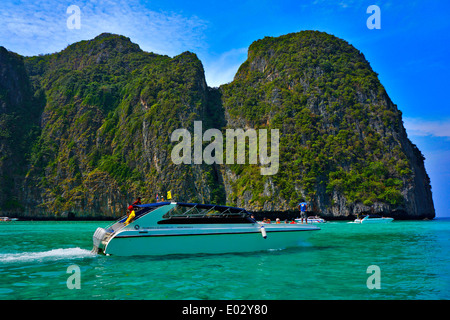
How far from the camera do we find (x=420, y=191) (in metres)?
85.7

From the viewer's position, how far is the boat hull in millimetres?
12812

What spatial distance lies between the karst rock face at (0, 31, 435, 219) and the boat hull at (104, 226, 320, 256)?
6684cm

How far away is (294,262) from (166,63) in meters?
117

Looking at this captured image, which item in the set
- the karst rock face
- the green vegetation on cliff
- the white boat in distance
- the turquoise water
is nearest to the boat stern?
the white boat in distance

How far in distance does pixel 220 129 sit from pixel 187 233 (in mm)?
96388

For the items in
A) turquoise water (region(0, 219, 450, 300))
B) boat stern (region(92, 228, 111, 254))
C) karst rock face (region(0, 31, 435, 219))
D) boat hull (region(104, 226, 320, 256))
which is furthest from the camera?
karst rock face (region(0, 31, 435, 219))

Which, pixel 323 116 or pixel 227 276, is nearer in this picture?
pixel 227 276

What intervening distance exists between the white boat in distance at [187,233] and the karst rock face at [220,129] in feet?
221

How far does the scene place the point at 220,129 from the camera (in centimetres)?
10906

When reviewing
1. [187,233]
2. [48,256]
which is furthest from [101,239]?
[187,233]

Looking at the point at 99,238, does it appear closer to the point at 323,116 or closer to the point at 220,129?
the point at 323,116

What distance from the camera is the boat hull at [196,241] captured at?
1281 centimetres

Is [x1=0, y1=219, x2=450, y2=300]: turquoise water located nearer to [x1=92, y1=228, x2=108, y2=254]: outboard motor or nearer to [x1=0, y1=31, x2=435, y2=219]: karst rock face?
[x1=92, y1=228, x2=108, y2=254]: outboard motor

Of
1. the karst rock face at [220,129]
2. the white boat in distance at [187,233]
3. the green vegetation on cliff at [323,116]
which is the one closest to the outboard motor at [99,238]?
the white boat in distance at [187,233]
